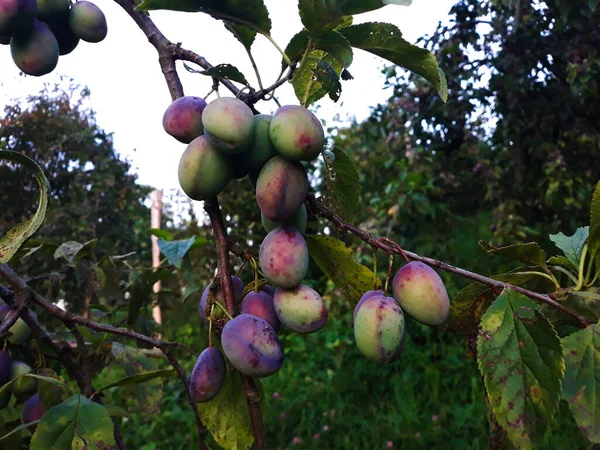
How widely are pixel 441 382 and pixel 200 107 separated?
98.4 inches

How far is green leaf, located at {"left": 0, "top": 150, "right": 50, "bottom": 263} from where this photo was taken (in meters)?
0.52

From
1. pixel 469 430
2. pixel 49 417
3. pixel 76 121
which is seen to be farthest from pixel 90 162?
pixel 49 417

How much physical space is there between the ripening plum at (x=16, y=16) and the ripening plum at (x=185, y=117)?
0.80 ft

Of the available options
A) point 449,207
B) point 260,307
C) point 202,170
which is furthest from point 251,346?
point 449,207

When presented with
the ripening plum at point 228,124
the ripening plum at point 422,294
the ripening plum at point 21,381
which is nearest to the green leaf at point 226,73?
the ripening plum at point 228,124

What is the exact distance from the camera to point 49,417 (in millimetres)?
589

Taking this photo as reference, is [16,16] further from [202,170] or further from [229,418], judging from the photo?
[229,418]

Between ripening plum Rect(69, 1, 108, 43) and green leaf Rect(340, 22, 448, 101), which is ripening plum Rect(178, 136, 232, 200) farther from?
ripening plum Rect(69, 1, 108, 43)

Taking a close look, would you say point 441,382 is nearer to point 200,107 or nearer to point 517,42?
point 517,42

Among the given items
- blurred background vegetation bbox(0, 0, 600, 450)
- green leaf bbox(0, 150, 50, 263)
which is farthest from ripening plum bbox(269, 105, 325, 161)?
blurred background vegetation bbox(0, 0, 600, 450)

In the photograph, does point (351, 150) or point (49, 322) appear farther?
point (351, 150)

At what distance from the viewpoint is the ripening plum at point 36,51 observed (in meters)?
0.67

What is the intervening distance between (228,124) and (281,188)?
0.22ft

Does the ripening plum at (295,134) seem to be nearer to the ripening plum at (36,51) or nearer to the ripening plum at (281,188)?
the ripening plum at (281,188)
